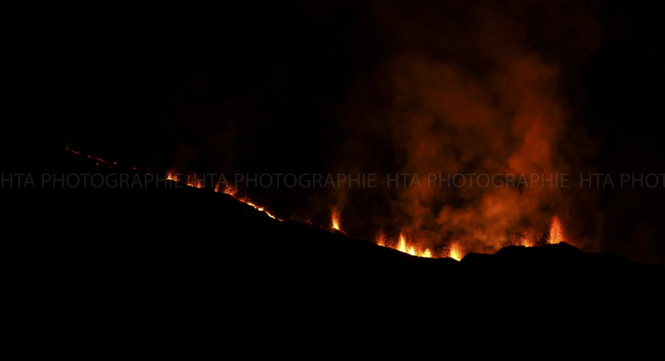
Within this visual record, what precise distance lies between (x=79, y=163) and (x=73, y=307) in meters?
12.6

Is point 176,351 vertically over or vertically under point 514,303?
under

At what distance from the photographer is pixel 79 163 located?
811 inches

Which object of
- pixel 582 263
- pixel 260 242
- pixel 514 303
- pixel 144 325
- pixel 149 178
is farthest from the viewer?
pixel 149 178

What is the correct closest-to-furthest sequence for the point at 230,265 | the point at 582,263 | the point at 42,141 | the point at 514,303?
the point at 514,303 → the point at 582,263 → the point at 230,265 → the point at 42,141

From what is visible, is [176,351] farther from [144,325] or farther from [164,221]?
[164,221]

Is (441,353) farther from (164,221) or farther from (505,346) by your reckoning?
(164,221)

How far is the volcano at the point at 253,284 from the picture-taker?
10.1 metres

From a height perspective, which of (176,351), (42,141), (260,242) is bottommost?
(176,351)

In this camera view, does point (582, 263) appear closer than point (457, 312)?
No

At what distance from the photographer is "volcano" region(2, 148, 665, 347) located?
10.1 meters

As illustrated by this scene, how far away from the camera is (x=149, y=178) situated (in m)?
20.3

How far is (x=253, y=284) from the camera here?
1280 centimetres

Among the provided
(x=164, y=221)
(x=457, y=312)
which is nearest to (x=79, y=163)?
(x=164, y=221)

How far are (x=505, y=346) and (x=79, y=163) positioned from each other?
20.4 m
